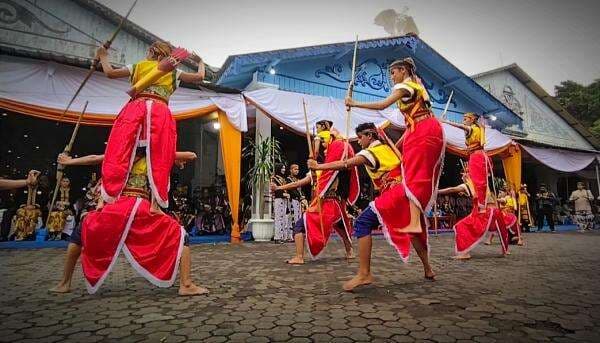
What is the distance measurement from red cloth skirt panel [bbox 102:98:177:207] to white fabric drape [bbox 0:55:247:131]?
4476mm

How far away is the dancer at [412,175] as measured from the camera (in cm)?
313

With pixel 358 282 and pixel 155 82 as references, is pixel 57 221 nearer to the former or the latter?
pixel 155 82

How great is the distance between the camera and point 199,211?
9.23 m

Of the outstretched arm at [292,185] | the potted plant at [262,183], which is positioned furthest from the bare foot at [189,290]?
the potted plant at [262,183]

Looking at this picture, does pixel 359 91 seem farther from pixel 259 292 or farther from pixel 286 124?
pixel 259 292

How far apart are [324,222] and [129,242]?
251 centimetres

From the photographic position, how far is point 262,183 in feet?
27.5

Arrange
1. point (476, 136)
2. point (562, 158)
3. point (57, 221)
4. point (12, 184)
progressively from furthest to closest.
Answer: point (562, 158) < point (57, 221) < point (476, 136) < point (12, 184)

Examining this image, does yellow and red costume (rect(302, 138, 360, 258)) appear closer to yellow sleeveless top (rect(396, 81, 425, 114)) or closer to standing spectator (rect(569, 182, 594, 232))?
yellow sleeveless top (rect(396, 81, 425, 114))

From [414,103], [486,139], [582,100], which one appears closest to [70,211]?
[414,103]

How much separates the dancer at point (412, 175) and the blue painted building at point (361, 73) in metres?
6.07

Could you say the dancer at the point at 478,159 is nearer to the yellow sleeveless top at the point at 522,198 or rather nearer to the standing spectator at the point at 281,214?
the standing spectator at the point at 281,214

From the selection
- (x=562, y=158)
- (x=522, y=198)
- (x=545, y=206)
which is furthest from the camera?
(x=545, y=206)

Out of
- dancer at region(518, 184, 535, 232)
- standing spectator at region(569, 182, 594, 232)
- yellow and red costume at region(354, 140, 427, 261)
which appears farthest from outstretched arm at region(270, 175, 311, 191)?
standing spectator at region(569, 182, 594, 232)
